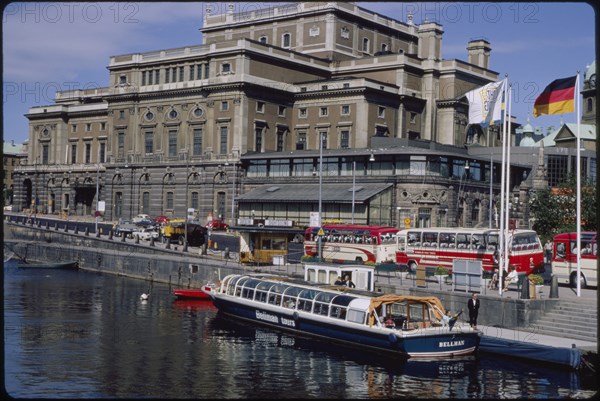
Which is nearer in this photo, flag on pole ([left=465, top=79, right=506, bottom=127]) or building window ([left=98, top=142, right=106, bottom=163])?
flag on pole ([left=465, top=79, right=506, bottom=127])

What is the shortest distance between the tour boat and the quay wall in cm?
394

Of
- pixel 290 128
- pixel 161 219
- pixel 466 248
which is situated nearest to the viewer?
pixel 466 248

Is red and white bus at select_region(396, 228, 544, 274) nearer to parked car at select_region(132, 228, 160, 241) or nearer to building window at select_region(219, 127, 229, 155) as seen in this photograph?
parked car at select_region(132, 228, 160, 241)

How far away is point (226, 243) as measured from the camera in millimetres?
89938

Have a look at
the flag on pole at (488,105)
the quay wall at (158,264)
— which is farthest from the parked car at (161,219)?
the flag on pole at (488,105)

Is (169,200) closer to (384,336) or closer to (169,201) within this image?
(169,201)

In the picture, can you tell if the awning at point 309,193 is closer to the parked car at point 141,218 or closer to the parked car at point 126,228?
the parked car at point 126,228

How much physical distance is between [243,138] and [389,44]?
42.1m

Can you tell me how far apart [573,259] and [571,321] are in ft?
37.5

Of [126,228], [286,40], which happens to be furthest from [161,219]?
[286,40]

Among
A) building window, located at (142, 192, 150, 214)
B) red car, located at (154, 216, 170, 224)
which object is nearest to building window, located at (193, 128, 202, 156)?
red car, located at (154, 216, 170, 224)

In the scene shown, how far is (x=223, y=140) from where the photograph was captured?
11088cm

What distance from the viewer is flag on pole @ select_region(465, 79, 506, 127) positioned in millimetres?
50341

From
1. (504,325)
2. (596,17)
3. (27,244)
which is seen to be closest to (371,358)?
(504,325)
